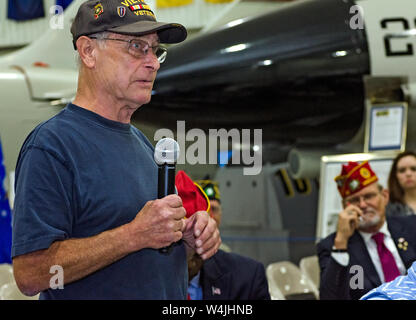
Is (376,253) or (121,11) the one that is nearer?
(121,11)

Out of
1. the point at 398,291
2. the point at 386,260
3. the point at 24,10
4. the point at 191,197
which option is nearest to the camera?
the point at 398,291

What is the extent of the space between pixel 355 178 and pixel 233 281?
73cm

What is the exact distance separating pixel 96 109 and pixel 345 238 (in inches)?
62.1

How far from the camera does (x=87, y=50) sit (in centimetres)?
113

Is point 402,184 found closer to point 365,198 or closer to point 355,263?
point 365,198

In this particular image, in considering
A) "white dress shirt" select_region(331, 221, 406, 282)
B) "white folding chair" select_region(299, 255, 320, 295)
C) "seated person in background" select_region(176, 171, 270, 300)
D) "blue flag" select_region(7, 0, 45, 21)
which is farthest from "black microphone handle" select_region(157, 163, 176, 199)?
"blue flag" select_region(7, 0, 45, 21)

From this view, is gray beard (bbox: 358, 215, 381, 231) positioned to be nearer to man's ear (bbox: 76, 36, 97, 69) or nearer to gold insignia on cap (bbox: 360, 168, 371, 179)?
gold insignia on cap (bbox: 360, 168, 371, 179)

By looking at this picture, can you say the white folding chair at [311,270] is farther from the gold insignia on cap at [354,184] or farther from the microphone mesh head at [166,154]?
the microphone mesh head at [166,154]

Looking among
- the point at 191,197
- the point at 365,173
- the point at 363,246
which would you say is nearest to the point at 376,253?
the point at 363,246

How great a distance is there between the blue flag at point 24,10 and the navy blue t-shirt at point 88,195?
8.95 meters

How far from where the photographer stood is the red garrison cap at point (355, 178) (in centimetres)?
268

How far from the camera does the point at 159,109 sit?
3504mm

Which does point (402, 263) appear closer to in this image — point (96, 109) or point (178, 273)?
point (178, 273)
